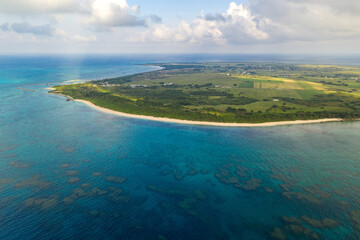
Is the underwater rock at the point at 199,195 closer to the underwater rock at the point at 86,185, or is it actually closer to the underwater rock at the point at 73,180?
the underwater rock at the point at 86,185

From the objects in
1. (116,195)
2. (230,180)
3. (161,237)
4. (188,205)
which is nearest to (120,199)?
(116,195)

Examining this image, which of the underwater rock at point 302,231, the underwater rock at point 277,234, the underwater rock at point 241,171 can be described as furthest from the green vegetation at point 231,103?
the underwater rock at point 277,234

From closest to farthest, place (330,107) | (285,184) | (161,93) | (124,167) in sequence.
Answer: (285,184)
(124,167)
(330,107)
(161,93)

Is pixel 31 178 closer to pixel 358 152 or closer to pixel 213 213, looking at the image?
pixel 213 213

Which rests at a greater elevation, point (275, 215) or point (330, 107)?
point (330, 107)

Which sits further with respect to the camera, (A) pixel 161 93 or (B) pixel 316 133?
(A) pixel 161 93

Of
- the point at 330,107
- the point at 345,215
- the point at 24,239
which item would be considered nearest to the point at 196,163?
the point at 345,215
